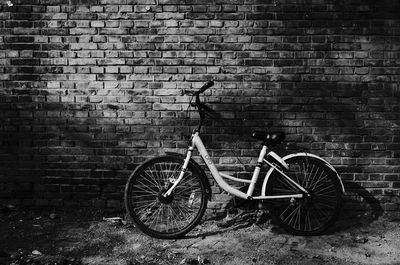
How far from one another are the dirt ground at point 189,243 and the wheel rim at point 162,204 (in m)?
0.21

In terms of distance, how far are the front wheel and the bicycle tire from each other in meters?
0.83

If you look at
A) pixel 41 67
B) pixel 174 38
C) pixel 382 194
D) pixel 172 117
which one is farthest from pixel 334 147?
pixel 41 67

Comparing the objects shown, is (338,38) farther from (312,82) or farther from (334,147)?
(334,147)

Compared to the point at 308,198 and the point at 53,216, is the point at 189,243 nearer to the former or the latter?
the point at 308,198

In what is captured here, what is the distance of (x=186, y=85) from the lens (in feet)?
14.9

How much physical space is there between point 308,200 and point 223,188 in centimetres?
91

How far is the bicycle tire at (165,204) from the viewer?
4176mm

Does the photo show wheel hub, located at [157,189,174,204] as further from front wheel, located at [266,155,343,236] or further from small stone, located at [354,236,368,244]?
small stone, located at [354,236,368,244]

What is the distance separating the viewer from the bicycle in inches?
164

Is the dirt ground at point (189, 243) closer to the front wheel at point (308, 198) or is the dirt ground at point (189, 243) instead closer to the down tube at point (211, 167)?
the front wheel at point (308, 198)

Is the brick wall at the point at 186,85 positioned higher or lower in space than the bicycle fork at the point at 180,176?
higher

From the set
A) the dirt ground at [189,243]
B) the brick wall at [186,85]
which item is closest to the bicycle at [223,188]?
the dirt ground at [189,243]

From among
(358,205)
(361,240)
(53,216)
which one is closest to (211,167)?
(361,240)

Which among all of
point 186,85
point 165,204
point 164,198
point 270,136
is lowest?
point 165,204
